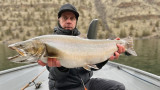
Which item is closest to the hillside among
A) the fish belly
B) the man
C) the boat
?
the boat

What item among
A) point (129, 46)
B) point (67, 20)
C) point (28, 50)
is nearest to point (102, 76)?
point (129, 46)

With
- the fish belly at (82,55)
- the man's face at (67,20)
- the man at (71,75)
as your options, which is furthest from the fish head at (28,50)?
the man's face at (67,20)

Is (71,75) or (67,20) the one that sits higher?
(67,20)

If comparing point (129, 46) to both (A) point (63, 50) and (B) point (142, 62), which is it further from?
(B) point (142, 62)

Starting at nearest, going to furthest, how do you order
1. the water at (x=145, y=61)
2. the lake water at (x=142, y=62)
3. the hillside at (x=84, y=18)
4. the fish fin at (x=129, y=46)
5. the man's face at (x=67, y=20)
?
the fish fin at (x=129, y=46) → the man's face at (x=67, y=20) → the water at (x=145, y=61) → the lake water at (x=142, y=62) → the hillside at (x=84, y=18)

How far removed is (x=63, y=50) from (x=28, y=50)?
1.61ft

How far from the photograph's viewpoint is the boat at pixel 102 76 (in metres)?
3.91

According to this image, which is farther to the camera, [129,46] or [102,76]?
[102,76]

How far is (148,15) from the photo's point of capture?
1452 inches

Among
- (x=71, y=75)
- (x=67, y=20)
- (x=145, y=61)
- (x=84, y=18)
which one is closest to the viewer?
(x=71, y=75)

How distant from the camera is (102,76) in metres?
4.81

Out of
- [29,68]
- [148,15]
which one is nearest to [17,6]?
[148,15]

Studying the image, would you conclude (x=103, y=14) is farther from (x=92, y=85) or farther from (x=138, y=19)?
(x=92, y=85)

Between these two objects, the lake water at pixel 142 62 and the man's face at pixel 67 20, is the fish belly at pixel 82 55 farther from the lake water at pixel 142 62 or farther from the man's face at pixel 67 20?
the lake water at pixel 142 62
